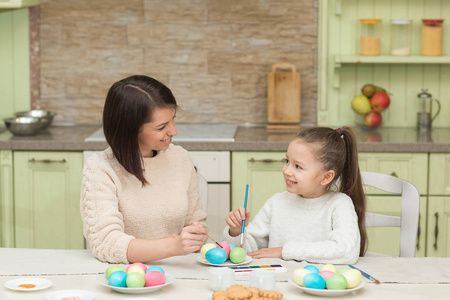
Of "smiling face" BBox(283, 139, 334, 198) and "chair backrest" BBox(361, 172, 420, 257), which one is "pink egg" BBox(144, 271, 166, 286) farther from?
"chair backrest" BBox(361, 172, 420, 257)

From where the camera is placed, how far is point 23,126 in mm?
3525

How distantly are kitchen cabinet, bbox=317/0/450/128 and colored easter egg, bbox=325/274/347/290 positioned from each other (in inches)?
90.8

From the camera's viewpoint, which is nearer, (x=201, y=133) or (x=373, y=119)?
(x=201, y=133)

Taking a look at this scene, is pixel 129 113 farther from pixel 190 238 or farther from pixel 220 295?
pixel 220 295

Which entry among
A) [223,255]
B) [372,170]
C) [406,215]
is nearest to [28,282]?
[223,255]

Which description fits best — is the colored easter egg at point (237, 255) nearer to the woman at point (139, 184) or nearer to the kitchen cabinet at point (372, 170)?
the woman at point (139, 184)

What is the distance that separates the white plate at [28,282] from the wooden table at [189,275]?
0.01m

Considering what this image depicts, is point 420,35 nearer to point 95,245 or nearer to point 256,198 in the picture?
point 256,198

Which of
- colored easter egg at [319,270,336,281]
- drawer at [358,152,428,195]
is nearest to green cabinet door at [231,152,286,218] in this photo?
drawer at [358,152,428,195]

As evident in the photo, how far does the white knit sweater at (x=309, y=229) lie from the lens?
1979 mm

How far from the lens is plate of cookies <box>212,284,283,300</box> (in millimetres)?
1596

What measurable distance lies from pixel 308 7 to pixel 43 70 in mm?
1474

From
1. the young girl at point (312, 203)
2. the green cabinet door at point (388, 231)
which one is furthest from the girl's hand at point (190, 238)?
the green cabinet door at point (388, 231)

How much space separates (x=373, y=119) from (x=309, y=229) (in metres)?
1.80
